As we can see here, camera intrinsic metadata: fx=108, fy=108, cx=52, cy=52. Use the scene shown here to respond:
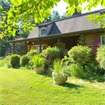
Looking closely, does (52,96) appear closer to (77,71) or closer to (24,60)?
(77,71)

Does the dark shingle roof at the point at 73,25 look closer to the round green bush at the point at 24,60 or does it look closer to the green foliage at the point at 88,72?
the green foliage at the point at 88,72

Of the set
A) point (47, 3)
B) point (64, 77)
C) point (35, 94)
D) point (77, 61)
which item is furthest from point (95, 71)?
point (47, 3)

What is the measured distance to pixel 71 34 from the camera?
31.8 ft

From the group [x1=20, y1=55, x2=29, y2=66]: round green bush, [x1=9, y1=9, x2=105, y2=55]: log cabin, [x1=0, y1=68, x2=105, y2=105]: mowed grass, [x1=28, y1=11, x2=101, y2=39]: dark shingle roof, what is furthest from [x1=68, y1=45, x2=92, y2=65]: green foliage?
[x1=20, y1=55, x2=29, y2=66]: round green bush

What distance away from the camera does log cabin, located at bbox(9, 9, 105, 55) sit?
8.40 m

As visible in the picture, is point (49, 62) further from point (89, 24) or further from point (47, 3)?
point (47, 3)

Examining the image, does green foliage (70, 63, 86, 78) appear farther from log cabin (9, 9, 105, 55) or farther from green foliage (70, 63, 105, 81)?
log cabin (9, 9, 105, 55)

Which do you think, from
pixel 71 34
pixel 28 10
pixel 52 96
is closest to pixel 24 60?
pixel 71 34

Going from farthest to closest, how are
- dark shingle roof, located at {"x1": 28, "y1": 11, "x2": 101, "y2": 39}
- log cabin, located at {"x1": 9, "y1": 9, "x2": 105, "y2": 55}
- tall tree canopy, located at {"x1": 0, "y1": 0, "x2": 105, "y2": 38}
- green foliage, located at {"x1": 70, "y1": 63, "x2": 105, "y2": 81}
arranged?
1. dark shingle roof, located at {"x1": 28, "y1": 11, "x2": 101, "y2": 39}
2. log cabin, located at {"x1": 9, "y1": 9, "x2": 105, "y2": 55}
3. green foliage, located at {"x1": 70, "y1": 63, "x2": 105, "y2": 81}
4. tall tree canopy, located at {"x1": 0, "y1": 0, "x2": 105, "y2": 38}

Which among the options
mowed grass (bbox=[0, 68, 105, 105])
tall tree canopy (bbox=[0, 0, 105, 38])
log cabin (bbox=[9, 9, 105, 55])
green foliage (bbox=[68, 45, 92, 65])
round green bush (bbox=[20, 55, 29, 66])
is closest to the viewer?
tall tree canopy (bbox=[0, 0, 105, 38])

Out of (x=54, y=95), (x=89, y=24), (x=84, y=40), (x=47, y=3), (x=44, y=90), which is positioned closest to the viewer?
(x=47, y=3)

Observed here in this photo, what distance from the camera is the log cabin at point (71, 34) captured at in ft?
27.6

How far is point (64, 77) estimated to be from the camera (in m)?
5.20

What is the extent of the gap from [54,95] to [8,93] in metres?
1.82
